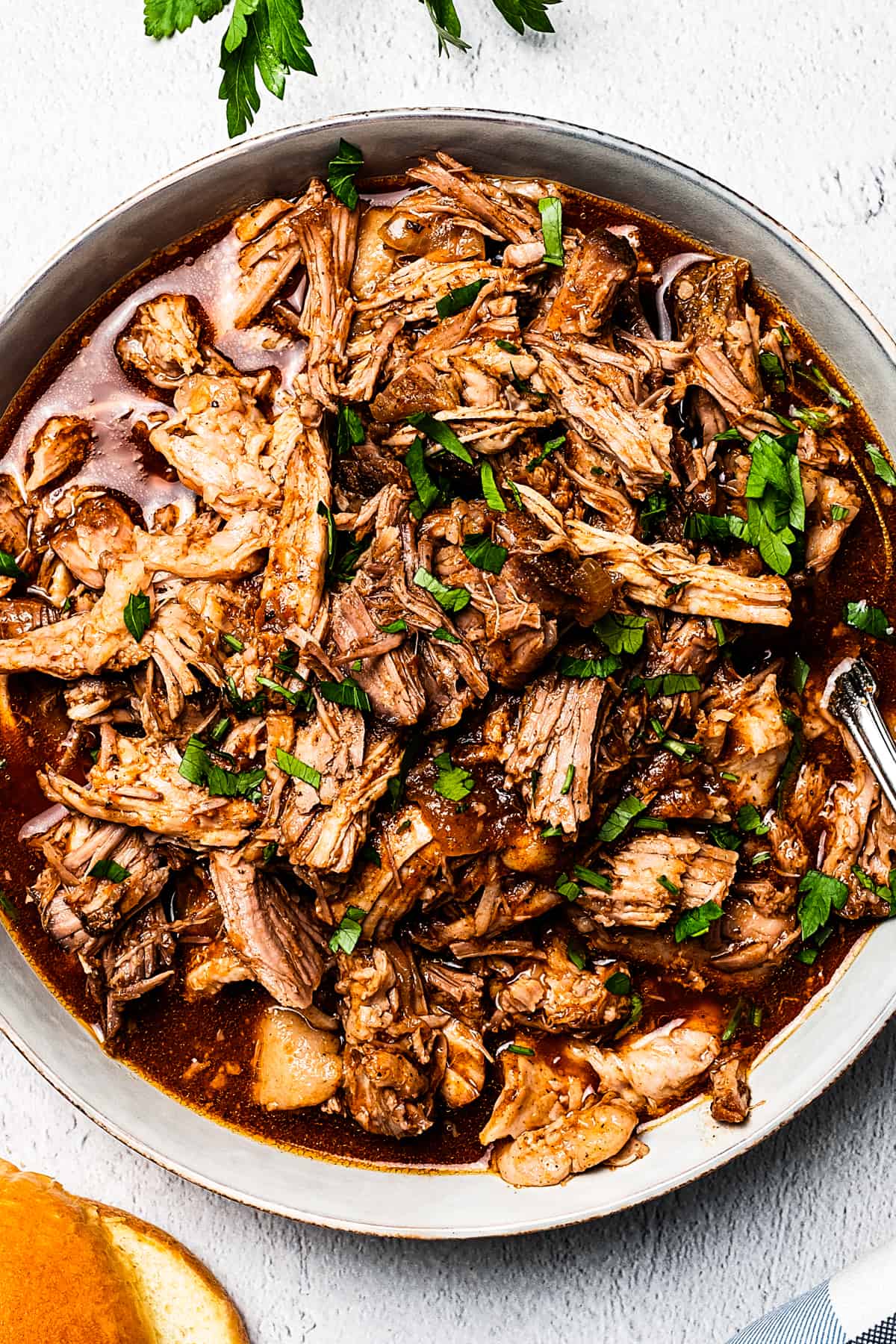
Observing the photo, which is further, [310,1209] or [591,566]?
[310,1209]

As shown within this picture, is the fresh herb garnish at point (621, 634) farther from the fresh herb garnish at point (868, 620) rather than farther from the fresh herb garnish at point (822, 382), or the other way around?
the fresh herb garnish at point (822, 382)

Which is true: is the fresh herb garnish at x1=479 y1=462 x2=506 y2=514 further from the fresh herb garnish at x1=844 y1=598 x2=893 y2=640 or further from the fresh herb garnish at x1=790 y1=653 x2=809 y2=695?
the fresh herb garnish at x1=844 y1=598 x2=893 y2=640

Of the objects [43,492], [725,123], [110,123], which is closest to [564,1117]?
[43,492]

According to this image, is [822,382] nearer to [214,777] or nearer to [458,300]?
[458,300]

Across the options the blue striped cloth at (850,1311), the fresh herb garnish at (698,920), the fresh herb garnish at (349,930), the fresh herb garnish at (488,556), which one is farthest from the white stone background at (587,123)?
the fresh herb garnish at (488,556)

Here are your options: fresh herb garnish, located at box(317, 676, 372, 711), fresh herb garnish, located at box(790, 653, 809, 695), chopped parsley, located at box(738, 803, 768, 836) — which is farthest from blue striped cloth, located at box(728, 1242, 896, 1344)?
fresh herb garnish, located at box(317, 676, 372, 711)

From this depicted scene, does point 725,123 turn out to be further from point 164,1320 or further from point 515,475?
point 164,1320
